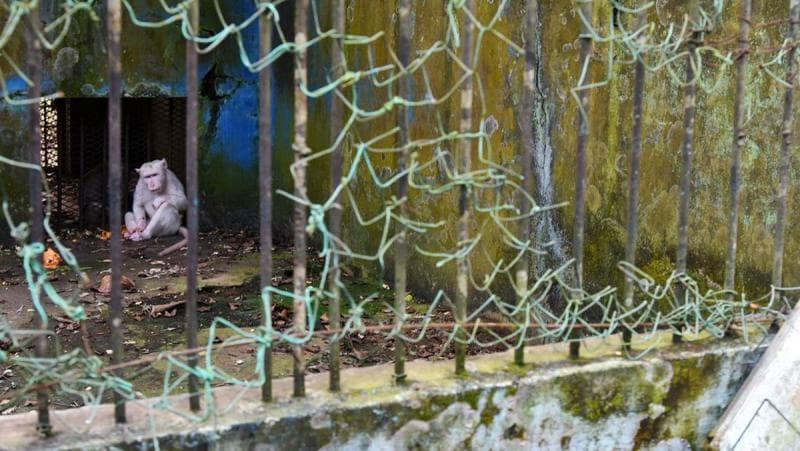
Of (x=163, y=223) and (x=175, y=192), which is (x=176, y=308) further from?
(x=175, y=192)

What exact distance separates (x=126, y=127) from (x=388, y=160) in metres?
3.59

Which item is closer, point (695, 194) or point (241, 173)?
point (695, 194)

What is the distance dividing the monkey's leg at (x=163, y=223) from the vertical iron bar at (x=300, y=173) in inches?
263

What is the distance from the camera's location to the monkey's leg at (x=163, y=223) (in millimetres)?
8461

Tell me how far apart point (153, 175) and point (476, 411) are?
22.7 feet

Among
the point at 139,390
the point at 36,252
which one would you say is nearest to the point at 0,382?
the point at 139,390

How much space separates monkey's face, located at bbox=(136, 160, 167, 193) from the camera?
852cm

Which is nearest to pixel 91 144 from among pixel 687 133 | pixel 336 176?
pixel 336 176

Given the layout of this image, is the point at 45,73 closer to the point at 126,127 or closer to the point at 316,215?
the point at 126,127

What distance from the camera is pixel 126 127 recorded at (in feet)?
29.0

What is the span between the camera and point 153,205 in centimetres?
862

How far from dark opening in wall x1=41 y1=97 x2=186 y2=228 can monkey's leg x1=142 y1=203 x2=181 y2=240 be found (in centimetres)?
53

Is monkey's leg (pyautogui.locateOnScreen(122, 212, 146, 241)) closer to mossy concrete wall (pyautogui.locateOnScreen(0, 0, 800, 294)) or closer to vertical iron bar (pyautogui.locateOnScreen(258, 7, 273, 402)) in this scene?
mossy concrete wall (pyautogui.locateOnScreen(0, 0, 800, 294))

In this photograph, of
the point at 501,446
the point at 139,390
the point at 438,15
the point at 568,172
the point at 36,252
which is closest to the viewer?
the point at 36,252
